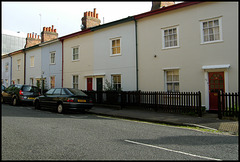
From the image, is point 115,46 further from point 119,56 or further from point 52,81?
point 52,81

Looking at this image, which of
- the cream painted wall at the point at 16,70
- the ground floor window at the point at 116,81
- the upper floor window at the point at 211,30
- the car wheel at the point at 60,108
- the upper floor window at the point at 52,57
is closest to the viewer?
the upper floor window at the point at 211,30

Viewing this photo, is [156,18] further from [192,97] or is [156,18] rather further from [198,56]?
[192,97]

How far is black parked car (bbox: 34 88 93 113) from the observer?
11.0 meters

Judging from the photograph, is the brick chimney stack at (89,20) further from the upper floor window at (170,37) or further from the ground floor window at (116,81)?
the upper floor window at (170,37)

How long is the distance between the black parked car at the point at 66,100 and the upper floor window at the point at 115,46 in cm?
523

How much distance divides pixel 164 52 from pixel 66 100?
6683 millimetres

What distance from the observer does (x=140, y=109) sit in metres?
12.9

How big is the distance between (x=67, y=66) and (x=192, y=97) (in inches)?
503

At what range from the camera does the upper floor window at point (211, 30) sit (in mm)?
11000

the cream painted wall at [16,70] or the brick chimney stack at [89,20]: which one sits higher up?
the brick chimney stack at [89,20]

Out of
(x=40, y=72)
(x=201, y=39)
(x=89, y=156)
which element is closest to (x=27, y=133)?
(x=89, y=156)

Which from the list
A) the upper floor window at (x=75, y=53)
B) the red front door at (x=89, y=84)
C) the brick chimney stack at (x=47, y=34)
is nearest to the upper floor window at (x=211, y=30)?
the red front door at (x=89, y=84)

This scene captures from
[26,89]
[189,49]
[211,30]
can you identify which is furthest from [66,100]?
[211,30]

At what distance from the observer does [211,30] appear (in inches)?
443
